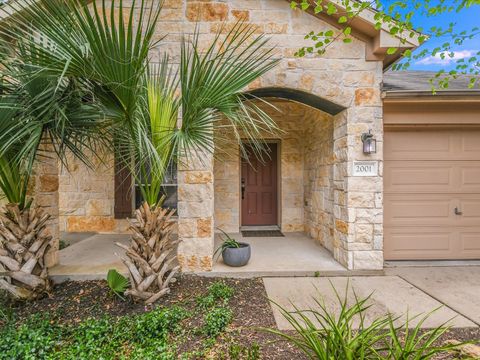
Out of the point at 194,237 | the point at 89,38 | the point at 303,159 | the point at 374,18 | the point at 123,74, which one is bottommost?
the point at 194,237

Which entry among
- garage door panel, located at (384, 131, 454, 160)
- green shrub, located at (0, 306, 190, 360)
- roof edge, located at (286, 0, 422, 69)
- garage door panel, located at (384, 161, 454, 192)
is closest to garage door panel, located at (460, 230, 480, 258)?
garage door panel, located at (384, 161, 454, 192)

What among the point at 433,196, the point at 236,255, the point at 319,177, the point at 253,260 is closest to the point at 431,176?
the point at 433,196

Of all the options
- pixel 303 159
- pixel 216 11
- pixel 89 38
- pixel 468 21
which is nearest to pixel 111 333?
pixel 89 38

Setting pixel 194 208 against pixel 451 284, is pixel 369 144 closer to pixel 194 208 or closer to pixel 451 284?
pixel 451 284

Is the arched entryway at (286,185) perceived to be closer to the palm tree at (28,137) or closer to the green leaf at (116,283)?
the green leaf at (116,283)

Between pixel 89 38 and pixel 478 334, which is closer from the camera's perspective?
pixel 89 38

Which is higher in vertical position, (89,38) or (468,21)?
(468,21)

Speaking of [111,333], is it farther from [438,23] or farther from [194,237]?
[438,23]

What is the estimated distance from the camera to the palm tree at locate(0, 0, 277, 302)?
1789 millimetres

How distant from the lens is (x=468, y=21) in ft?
11.4

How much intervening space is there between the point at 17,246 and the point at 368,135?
417cm

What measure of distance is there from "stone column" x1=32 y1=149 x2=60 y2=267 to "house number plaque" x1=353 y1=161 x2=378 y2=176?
407 cm

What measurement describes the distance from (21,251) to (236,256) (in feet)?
7.68

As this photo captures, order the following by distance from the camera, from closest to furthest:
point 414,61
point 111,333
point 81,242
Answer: point 111,333
point 414,61
point 81,242
